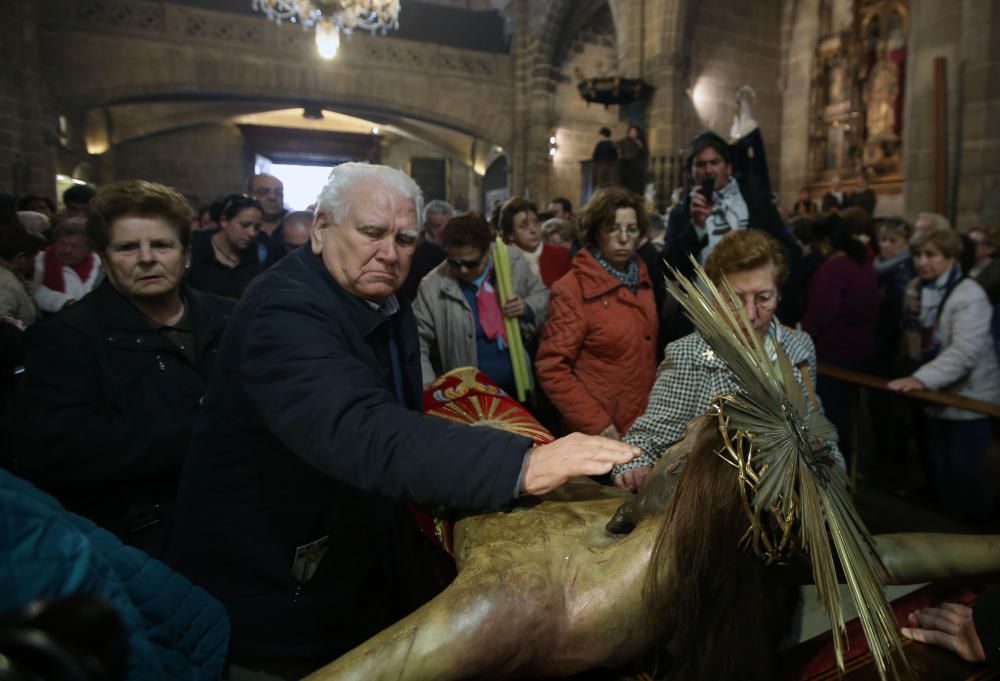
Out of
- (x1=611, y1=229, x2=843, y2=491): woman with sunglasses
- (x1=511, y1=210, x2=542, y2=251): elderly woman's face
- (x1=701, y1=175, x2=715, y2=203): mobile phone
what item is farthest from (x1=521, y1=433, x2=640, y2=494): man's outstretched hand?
(x1=511, y1=210, x2=542, y2=251): elderly woman's face

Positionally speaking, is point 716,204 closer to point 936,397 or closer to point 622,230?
point 622,230

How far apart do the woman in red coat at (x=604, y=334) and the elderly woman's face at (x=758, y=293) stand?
704mm

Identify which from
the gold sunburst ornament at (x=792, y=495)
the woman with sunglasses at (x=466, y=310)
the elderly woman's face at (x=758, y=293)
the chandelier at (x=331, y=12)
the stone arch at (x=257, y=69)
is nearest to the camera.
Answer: the gold sunburst ornament at (x=792, y=495)

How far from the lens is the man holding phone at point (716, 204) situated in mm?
2996

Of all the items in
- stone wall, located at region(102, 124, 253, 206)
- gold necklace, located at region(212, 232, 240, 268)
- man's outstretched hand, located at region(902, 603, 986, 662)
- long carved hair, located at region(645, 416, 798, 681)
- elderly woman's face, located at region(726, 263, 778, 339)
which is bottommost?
man's outstretched hand, located at region(902, 603, 986, 662)

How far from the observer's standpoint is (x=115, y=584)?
809mm

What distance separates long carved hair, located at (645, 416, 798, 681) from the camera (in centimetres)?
87

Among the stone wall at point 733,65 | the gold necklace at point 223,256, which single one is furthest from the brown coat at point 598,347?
the stone wall at point 733,65

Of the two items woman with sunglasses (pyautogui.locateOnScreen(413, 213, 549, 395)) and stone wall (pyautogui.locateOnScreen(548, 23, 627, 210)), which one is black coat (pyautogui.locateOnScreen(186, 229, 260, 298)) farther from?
stone wall (pyautogui.locateOnScreen(548, 23, 627, 210))

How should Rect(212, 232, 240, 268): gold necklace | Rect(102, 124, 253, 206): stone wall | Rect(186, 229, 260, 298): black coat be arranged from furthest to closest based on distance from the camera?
Rect(102, 124, 253, 206): stone wall, Rect(212, 232, 240, 268): gold necklace, Rect(186, 229, 260, 298): black coat

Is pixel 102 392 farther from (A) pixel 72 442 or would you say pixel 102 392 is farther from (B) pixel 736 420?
(B) pixel 736 420

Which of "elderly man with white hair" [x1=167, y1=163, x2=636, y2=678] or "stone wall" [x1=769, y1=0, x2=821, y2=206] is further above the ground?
"stone wall" [x1=769, y1=0, x2=821, y2=206]

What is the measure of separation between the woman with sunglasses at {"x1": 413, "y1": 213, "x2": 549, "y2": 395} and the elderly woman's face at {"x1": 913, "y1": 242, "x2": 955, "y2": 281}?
2132 mm

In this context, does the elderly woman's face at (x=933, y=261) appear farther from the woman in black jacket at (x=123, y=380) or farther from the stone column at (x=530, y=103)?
the stone column at (x=530, y=103)
